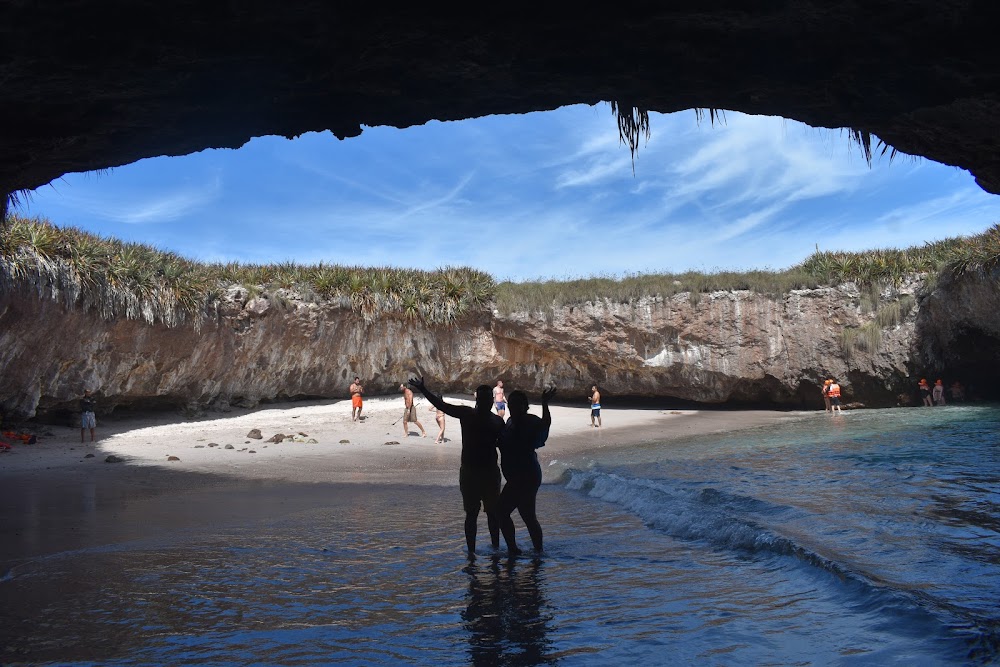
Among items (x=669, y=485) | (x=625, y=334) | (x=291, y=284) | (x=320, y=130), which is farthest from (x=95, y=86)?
(x=625, y=334)

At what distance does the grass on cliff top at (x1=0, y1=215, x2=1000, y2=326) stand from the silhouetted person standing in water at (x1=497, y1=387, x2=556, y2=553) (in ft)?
38.6

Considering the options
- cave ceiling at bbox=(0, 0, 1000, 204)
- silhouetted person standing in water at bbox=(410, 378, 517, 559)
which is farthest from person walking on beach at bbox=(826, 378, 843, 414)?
silhouetted person standing in water at bbox=(410, 378, 517, 559)

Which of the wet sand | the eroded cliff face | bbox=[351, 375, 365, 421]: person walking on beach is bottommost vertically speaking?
the wet sand

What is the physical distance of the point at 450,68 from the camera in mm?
4727

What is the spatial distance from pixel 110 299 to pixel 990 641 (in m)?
17.3

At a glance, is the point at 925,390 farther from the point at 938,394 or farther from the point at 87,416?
the point at 87,416

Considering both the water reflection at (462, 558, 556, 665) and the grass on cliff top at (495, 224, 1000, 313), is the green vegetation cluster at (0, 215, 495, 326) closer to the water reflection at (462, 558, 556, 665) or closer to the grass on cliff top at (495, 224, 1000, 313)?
the grass on cliff top at (495, 224, 1000, 313)

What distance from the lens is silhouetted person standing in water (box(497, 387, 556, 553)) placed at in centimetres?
606

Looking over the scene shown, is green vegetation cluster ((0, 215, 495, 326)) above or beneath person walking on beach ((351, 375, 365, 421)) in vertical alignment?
above

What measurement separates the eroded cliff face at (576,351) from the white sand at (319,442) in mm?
919

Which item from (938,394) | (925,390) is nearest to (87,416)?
(925,390)

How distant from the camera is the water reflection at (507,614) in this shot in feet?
12.4

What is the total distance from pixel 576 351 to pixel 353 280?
7876mm

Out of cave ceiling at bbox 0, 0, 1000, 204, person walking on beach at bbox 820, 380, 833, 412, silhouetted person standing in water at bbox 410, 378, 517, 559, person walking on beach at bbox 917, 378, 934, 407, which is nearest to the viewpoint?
cave ceiling at bbox 0, 0, 1000, 204
